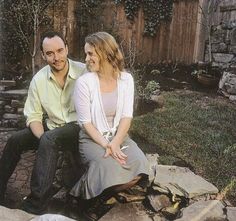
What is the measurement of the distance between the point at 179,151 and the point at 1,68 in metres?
4.90

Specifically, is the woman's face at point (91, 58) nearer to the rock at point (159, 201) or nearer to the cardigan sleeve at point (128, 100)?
the cardigan sleeve at point (128, 100)

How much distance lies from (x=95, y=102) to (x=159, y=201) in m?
1.06

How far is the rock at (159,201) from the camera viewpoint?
329 centimetres

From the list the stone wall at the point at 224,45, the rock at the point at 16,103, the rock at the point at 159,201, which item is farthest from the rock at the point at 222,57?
the rock at the point at 159,201

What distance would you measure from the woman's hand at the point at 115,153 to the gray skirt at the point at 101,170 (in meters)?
0.04

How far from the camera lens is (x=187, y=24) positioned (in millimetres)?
10047

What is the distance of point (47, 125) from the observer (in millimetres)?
3527

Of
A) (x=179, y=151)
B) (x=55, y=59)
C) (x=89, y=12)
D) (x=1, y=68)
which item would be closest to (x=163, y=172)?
(x=179, y=151)

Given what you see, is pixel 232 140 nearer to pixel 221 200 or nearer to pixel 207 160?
pixel 207 160

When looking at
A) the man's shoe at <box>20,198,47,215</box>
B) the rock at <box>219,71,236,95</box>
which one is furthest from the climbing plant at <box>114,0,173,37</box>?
the man's shoe at <box>20,198,47,215</box>

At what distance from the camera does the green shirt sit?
3.42 metres

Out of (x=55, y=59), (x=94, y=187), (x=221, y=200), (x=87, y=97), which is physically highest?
(x=55, y=59)

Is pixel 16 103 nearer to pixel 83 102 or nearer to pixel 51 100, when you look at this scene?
pixel 51 100

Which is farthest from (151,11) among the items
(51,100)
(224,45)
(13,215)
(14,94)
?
(13,215)
